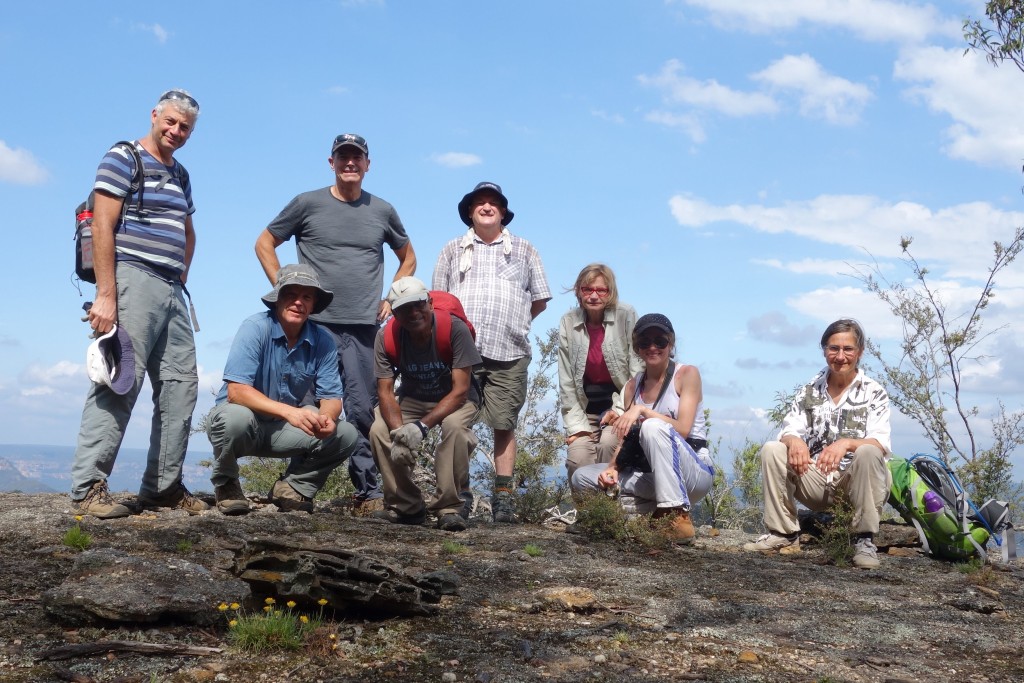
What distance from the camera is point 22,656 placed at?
3602 mm

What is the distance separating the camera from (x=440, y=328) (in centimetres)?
671

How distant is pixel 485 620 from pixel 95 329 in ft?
11.0

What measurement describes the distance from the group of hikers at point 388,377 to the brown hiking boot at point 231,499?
0.01 meters

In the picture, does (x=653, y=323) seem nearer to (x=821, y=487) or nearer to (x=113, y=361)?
(x=821, y=487)

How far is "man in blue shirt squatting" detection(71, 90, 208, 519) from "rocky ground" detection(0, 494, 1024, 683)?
327 mm

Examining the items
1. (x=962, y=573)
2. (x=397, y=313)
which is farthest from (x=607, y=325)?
(x=962, y=573)

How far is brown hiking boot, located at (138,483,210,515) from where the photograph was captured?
22.3 ft

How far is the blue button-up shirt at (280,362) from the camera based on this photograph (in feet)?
21.8

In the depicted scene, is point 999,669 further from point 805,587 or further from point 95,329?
point 95,329

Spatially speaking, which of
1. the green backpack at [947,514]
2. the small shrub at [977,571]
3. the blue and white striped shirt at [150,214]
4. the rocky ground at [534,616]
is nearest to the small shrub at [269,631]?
the rocky ground at [534,616]

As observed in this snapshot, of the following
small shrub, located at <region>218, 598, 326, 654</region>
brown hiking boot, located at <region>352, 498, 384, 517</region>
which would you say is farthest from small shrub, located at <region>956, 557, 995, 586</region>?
small shrub, located at <region>218, 598, 326, 654</region>

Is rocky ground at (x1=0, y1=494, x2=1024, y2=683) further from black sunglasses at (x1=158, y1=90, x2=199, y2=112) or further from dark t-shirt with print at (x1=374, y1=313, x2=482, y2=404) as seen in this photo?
black sunglasses at (x1=158, y1=90, x2=199, y2=112)

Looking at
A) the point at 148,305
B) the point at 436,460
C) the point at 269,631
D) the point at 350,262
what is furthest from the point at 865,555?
the point at 148,305

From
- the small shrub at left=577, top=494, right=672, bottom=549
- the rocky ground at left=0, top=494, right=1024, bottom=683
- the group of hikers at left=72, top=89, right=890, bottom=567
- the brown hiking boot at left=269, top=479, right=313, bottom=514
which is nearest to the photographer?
the rocky ground at left=0, top=494, right=1024, bottom=683
